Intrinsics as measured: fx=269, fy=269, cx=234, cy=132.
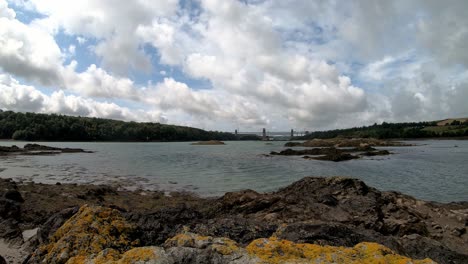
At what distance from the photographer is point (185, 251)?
11.1 ft

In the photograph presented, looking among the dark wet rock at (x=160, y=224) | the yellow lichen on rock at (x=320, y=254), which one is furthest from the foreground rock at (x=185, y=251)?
the dark wet rock at (x=160, y=224)

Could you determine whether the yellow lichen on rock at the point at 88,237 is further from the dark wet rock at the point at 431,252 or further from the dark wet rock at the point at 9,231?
the dark wet rock at the point at 431,252

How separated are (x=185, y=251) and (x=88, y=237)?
5.81ft

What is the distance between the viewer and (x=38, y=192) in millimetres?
17797

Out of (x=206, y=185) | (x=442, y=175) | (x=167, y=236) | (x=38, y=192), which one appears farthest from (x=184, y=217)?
(x=442, y=175)

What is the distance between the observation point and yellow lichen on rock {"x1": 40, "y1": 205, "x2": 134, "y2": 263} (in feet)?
12.7

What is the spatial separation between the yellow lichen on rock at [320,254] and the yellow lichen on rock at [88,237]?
7.00 ft

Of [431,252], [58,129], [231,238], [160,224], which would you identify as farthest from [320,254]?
[58,129]

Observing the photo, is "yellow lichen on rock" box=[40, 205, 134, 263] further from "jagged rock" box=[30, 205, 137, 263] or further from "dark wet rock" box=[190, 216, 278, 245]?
"dark wet rock" box=[190, 216, 278, 245]

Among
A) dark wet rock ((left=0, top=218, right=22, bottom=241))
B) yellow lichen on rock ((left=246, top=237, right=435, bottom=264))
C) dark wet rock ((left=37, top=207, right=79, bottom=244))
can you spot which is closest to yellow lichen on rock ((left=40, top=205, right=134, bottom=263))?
dark wet rock ((left=37, top=207, right=79, bottom=244))

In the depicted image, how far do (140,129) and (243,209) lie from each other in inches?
7673

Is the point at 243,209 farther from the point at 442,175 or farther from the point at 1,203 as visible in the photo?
the point at 442,175

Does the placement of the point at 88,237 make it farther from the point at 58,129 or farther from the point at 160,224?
the point at 58,129

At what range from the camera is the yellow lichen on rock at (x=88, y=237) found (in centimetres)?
387
